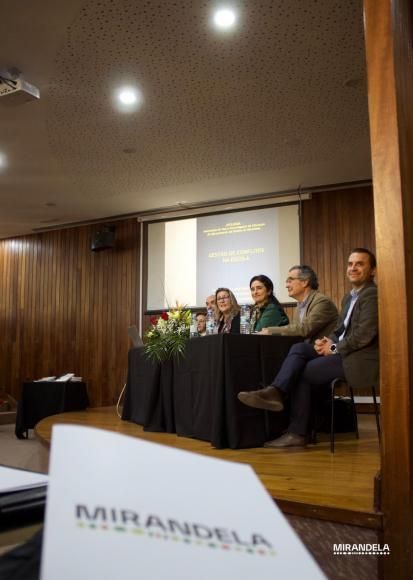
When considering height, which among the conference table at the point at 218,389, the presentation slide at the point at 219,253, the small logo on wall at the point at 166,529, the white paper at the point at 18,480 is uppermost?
the presentation slide at the point at 219,253

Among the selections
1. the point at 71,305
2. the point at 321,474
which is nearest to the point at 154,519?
the point at 321,474

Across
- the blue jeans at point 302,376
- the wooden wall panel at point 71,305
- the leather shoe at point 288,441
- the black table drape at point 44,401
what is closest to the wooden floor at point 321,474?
the leather shoe at point 288,441

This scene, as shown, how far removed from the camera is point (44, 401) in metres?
6.11

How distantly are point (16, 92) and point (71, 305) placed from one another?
14.9 feet

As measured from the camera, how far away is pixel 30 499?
514mm

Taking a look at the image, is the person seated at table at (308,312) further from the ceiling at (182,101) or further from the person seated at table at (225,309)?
the ceiling at (182,101)

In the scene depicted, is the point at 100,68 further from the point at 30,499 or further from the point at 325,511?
the point at 30,499

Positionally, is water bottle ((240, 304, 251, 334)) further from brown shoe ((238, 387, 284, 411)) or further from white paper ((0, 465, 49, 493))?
white paper ((0, 465, 49, 493))

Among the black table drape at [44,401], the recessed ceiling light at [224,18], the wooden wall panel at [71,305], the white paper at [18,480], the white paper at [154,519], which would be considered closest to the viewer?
the white paper at [154,519]

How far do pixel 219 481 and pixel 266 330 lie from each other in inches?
126

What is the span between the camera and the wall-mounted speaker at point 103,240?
304 inches

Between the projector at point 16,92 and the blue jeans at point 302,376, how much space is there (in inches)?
122

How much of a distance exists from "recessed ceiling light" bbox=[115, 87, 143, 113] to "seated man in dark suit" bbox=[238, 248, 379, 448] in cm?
250

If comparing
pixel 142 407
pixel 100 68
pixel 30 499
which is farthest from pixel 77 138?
pixel 30 499
